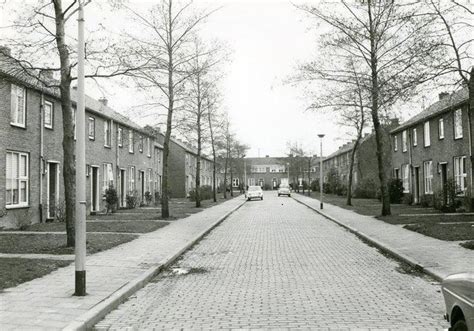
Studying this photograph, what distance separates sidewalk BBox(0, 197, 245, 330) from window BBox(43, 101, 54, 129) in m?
9.65

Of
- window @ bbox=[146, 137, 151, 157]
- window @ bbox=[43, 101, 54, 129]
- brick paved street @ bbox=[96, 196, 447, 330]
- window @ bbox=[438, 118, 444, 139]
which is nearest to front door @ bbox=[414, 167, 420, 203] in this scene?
window @ bbox=[438, 118, 444, 139]

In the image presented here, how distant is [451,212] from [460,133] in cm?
461

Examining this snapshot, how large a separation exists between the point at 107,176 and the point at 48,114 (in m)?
8.41

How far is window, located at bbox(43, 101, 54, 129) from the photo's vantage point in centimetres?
2009

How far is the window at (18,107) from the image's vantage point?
1750 cm

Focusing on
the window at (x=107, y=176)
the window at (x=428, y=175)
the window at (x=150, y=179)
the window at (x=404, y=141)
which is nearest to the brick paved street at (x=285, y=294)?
the window at (x=107, y=176)

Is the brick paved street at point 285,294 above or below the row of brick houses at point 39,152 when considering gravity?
below

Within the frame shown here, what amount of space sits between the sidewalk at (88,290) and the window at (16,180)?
6.84m

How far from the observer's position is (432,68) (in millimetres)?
12336

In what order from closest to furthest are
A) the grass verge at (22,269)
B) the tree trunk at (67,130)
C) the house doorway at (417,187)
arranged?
the grass verge at (22,269)
the tree trunk at (67,130)
the house doorway at (417,187)

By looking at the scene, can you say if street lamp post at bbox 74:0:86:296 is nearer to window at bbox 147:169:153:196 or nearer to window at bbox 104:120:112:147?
window at bbox 104:120:112:147

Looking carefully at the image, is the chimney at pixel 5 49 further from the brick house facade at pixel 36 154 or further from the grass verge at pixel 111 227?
the grass verge at pixel 111 227

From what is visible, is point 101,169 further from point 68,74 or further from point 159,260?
point 159,260

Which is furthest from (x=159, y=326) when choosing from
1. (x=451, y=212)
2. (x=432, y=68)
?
(x=451, y=212)
